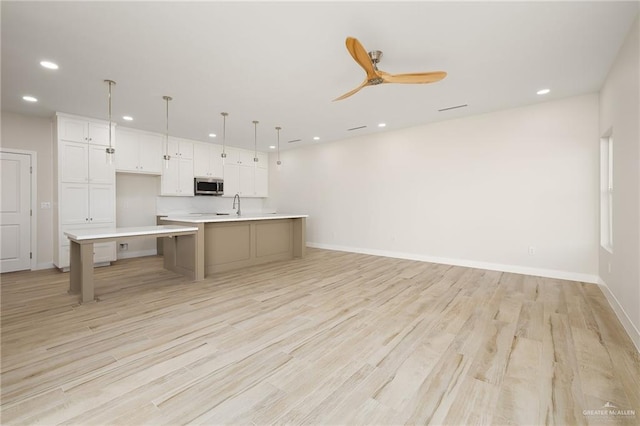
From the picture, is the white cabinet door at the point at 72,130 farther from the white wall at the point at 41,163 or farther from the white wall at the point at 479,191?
the white wall at the point at 479,191

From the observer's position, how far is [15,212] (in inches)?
187

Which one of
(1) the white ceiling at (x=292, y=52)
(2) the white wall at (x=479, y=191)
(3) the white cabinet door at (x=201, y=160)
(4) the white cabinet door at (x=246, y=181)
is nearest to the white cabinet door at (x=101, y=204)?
(1) the white ceiling at (x=292, y=52)

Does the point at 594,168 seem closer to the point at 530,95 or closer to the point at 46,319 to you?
the point at 530,95

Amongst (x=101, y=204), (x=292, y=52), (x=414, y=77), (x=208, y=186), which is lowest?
(x=101, y=204)

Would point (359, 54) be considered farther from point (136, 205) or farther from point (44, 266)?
point (44, 266)

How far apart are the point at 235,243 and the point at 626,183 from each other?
498 centimetres

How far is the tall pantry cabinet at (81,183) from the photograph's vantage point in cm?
468

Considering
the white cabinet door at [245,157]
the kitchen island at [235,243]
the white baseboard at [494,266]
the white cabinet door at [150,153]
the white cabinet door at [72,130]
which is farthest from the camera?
the white cabinet door at [245,157]

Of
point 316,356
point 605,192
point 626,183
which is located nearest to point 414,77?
point 626,183

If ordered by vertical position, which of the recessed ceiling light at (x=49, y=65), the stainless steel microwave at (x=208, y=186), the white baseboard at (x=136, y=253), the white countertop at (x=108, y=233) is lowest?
the white baseboard at (x=136, y=253)

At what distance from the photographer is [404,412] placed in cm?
153

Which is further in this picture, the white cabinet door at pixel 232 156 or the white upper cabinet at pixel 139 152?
the white cabinet door at pixel 232 156

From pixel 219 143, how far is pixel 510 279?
6727 millimetres

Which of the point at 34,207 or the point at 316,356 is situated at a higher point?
the point at 34,207
